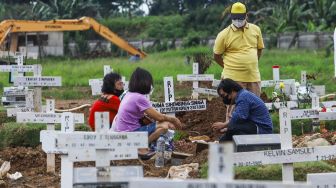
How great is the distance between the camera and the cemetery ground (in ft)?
35.8

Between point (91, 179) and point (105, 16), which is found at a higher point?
point (105, 16)

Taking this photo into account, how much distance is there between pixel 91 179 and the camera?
753 centimetres

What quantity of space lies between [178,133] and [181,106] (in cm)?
152

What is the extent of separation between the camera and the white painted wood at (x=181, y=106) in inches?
556

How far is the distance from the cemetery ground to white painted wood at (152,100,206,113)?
465mm

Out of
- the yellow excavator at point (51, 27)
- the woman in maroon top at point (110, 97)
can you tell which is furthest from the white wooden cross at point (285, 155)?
the yellow excavator at point (51, 27)

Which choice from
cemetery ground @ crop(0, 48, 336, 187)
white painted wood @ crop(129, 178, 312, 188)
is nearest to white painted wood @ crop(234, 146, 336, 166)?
cemetery ground @ crop(0, 48, 336, 187)

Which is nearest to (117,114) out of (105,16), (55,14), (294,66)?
(294,66)

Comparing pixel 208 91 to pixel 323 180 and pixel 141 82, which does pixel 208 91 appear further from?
pixel 323 180

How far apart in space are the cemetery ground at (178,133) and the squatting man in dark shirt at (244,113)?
469mm

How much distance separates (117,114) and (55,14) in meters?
45.8

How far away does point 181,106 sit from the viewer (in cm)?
1422

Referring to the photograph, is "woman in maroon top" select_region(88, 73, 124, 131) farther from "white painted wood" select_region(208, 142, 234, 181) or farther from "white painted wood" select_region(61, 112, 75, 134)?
"white painted wood" select_region(208, 142, 234, 181)

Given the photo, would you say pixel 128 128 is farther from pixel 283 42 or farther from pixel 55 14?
pixel 55 14
